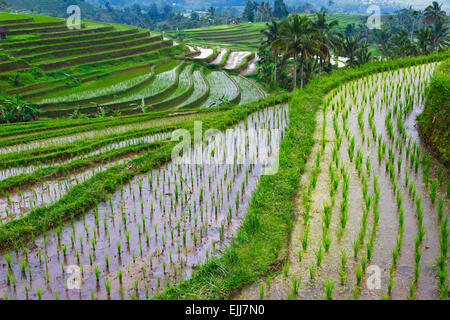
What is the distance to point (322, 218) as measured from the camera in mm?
4961

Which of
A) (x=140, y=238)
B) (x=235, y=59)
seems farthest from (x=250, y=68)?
(x=140, y=238)

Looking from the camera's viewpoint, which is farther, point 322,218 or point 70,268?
point 322,218

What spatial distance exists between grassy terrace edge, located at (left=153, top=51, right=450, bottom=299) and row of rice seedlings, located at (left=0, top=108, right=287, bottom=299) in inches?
10.3

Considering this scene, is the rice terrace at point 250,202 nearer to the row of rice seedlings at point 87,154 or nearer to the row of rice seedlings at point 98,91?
the row of rice seedlings at point 87,154

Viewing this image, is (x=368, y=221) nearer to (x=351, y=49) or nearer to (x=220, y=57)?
(x=351, y=49)

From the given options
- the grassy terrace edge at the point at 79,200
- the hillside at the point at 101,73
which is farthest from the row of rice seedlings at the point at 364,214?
the hillside at the point at 101,73

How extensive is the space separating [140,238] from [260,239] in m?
1.34

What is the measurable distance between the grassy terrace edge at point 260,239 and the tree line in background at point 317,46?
10.1 meters

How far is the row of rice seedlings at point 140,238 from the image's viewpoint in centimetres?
415

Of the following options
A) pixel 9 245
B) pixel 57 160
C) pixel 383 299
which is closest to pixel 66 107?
pixel 57 160

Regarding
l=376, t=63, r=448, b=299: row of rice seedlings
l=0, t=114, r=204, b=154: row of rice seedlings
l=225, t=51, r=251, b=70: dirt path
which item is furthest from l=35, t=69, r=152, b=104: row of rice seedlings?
l=376, t=63, r=448, b=299: row of rice seedlings

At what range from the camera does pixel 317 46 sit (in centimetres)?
1711
